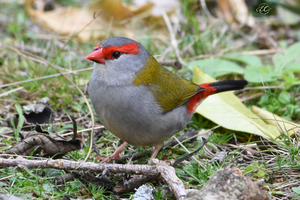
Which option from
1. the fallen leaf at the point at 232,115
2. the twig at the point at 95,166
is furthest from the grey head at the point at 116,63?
the fallen leaf at the point at 232,115

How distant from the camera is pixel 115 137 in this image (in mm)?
3953

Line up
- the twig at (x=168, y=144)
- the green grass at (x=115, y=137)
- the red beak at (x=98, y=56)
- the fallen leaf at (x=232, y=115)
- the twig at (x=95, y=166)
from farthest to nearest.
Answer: the fallen leaf at (x=232, y=115) < the twig at (x=168, y=144) < the red beak at (x=98, y=56) < the green grass at (x=115, y=137) < the twig at (x=95, y=166)

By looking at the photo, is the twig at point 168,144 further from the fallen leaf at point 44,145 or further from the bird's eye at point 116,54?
the bird's eye at point 116,54

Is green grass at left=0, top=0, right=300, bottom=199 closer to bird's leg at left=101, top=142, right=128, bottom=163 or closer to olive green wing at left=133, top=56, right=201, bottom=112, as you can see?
bird's leg at left=101, top=142, right=128, bottom=163

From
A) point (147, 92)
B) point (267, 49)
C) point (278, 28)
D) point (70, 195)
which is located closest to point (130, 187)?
point (70, 195)

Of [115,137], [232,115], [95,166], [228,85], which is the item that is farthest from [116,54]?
[232,115]

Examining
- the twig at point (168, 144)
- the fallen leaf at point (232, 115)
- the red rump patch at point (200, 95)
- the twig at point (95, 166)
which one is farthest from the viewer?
the red rump patch at point (200, 95)

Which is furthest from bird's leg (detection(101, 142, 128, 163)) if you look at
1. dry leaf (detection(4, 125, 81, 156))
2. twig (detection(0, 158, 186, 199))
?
twig (detection(0, 158, 186, 199))

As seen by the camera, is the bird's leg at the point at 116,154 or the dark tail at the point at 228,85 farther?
the dark tail at the point at 228,85

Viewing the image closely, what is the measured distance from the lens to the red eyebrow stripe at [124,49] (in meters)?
3.11

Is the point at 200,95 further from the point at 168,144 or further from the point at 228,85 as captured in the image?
the point at 168,144

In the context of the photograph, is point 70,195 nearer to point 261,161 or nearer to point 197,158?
point 197,158

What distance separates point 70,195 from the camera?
280 cm

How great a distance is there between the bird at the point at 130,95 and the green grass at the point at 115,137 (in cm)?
43
